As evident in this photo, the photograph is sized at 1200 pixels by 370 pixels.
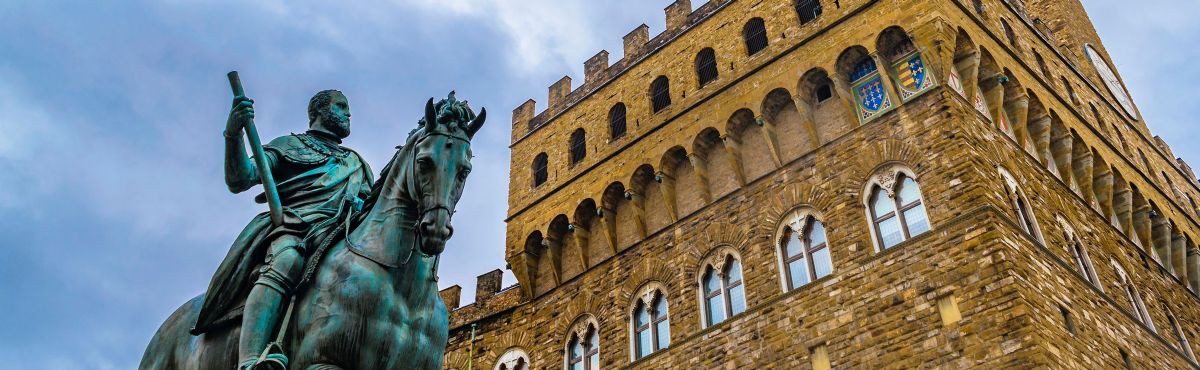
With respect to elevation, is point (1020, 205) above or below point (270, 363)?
above

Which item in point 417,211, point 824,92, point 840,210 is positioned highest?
point 824,92

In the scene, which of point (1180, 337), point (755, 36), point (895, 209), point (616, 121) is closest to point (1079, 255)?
point (1180, 337)

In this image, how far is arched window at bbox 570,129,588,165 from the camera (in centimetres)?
2103

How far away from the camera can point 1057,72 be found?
1977cm

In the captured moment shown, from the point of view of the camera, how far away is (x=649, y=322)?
17156 mm

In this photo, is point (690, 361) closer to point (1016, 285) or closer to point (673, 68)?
point (1016, 285)

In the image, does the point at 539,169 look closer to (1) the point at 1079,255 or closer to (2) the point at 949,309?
(2) the point at 949,309

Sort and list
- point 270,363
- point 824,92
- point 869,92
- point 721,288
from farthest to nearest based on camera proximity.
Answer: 1. point 824,92
2. point 721,288
3. point 869,92
4. point 270,363

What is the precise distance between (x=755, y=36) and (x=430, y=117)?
583 inches

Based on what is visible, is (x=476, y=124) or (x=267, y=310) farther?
(x=476, y=124)

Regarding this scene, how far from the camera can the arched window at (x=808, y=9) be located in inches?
702

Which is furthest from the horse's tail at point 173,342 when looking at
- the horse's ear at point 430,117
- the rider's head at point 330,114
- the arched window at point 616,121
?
the arched window at point 616,121

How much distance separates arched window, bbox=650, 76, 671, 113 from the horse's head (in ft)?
49.0

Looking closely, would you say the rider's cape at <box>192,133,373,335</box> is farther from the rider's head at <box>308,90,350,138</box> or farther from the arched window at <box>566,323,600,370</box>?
the arched window at <box>566,323,600,370</box>
